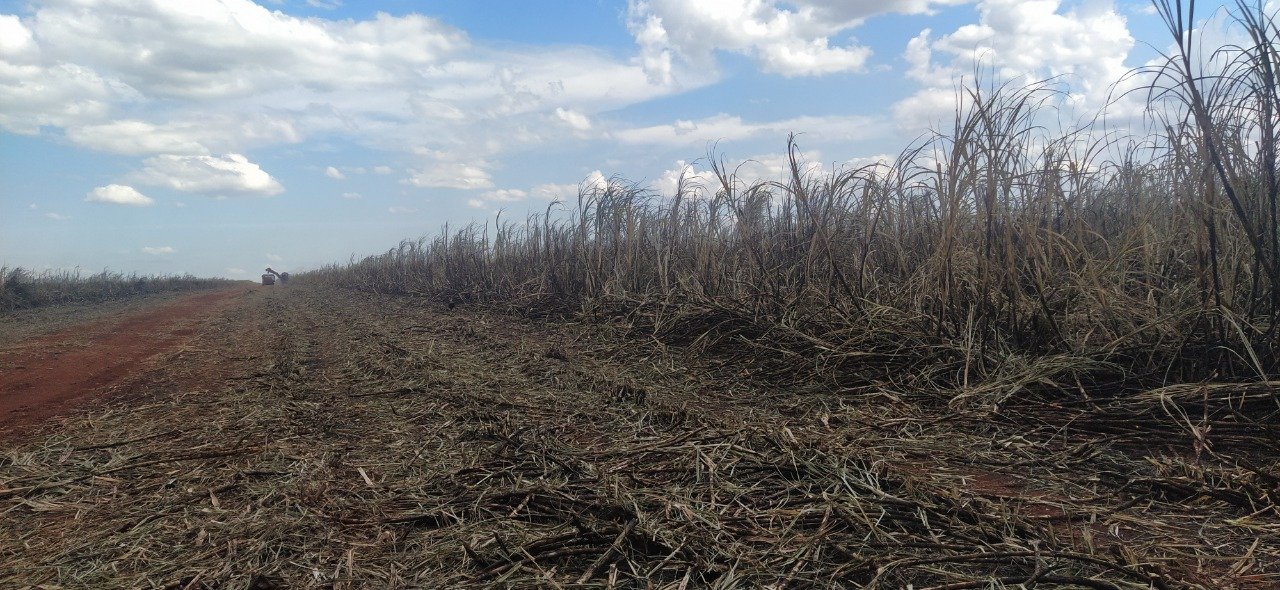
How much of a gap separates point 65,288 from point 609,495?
78.3 feet

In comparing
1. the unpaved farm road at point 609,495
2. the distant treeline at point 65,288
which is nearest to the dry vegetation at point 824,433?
the unpaved farm road at point 609,495

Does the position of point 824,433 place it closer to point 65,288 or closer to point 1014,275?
point 1014,275

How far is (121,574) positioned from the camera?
1716 millimetres

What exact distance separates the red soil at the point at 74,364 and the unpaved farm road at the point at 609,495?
15 cm

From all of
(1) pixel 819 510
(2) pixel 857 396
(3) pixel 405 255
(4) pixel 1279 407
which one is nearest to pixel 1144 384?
(4) pixel 1279 407

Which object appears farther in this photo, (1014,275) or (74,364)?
(74,364)

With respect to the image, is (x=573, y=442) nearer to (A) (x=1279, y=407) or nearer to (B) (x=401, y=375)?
(B) (x=401, y=375)

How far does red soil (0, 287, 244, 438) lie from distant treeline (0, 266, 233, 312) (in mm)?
7962

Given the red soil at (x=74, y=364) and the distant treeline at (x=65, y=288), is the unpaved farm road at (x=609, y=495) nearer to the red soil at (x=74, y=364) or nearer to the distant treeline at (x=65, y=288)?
the red soil at (x=74, y=364)

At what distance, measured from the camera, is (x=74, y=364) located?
5.73 metres

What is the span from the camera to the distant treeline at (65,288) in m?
15.4

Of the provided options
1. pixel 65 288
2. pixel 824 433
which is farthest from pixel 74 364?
pixel 65 288

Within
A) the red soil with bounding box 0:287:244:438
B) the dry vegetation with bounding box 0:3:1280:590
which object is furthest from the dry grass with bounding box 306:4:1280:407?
the red soil with bounding box 0:287:244:438

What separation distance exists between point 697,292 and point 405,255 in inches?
569
